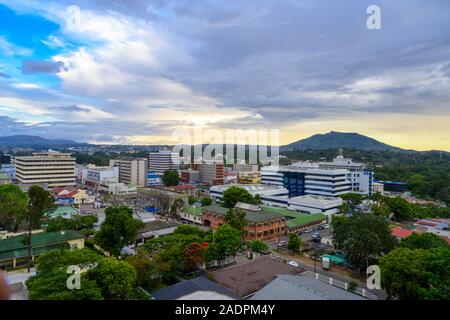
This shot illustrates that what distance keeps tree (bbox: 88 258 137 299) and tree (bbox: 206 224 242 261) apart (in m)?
4.35

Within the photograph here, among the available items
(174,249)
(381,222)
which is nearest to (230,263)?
(174,249)

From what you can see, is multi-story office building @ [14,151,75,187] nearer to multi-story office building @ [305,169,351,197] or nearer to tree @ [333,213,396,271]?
multi-story office building @ [305,169,351,197]

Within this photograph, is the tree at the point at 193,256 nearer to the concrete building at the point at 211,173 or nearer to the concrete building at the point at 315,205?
the concrete building at the point at 315,205

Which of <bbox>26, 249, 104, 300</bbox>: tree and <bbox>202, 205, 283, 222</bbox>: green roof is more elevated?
<bbox>26, 249, 104, 300</bbox>: tree

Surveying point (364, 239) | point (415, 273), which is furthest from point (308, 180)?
point (415, 273)

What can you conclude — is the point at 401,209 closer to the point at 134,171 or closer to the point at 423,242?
the point at 423,242

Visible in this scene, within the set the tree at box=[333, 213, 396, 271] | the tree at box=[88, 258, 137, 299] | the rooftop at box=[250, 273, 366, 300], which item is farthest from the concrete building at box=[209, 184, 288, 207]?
the tree at box=[88, 258, 137, 299]

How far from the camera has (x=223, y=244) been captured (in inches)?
463

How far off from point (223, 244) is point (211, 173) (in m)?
31.4

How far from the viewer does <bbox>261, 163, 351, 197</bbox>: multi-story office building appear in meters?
28.7
